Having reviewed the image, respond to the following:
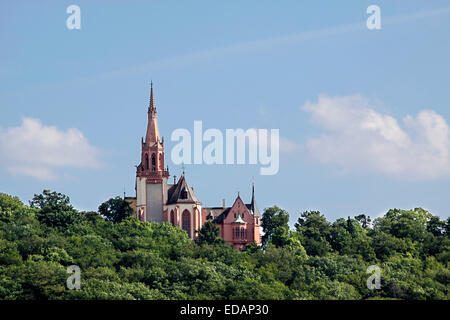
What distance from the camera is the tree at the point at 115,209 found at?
499ft

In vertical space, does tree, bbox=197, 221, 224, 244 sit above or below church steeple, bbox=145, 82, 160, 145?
below

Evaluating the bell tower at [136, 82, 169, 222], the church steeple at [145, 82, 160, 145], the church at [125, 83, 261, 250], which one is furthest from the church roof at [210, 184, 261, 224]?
the church steeple at [145, 82, 160, 145]

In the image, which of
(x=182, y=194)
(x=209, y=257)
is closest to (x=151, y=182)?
(x=182, y=194)

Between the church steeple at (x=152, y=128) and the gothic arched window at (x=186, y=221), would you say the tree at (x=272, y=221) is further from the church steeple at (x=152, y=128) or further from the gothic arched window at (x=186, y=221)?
the church steeple at (x=152, y=128)

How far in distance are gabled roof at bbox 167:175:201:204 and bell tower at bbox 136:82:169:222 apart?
2.86 ft

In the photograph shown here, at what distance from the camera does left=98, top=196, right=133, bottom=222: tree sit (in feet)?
499

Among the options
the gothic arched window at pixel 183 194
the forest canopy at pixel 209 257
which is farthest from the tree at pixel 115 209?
the gothic arched window at pixel 183 194

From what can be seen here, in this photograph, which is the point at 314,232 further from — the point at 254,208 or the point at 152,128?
the point at 152,128

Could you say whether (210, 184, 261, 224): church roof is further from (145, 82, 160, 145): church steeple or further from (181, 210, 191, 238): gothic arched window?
(145, 82, 160, 145): church steeple

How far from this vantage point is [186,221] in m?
152
